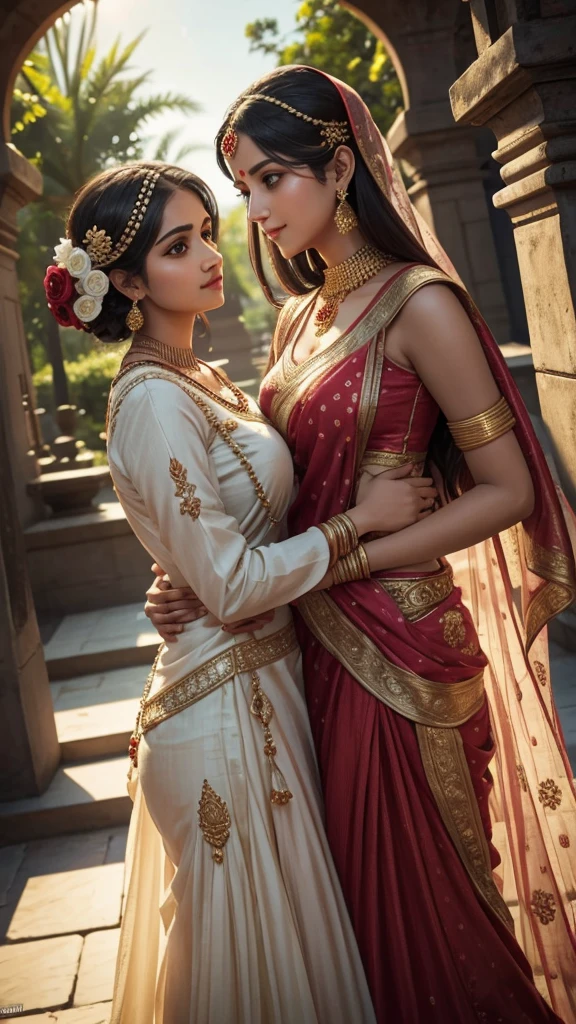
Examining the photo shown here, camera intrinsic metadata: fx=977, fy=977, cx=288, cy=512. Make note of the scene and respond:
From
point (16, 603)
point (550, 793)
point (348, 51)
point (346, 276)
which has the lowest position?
point (550, 793)

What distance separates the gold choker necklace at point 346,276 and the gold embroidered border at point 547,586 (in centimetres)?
66

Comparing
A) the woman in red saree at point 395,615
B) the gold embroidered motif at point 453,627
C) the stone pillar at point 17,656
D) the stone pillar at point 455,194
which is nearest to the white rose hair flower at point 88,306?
the woman in red saree at point 395,615

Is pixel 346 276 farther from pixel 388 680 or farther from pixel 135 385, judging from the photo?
pixel 388 680

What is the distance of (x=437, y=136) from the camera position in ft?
18.9

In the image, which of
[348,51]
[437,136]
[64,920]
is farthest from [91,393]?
[64,920]

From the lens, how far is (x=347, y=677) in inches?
81.0

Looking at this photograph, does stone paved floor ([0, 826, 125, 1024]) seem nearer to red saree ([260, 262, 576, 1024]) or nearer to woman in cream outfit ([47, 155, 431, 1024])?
woman in cream outfit ([47, 155, 431, 1024])

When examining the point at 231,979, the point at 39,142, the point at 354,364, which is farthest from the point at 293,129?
the point at 39,142

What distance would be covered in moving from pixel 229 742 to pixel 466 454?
758 millimetres

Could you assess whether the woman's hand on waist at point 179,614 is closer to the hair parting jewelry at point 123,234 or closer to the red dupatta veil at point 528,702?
the red dupatta veil at point 528,702

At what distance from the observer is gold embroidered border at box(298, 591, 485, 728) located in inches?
79.2

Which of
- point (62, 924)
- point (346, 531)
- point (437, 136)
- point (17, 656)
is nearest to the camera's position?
point (346, 531)

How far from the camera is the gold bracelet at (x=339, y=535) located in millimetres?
1953

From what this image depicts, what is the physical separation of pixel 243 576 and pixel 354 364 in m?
0.52
